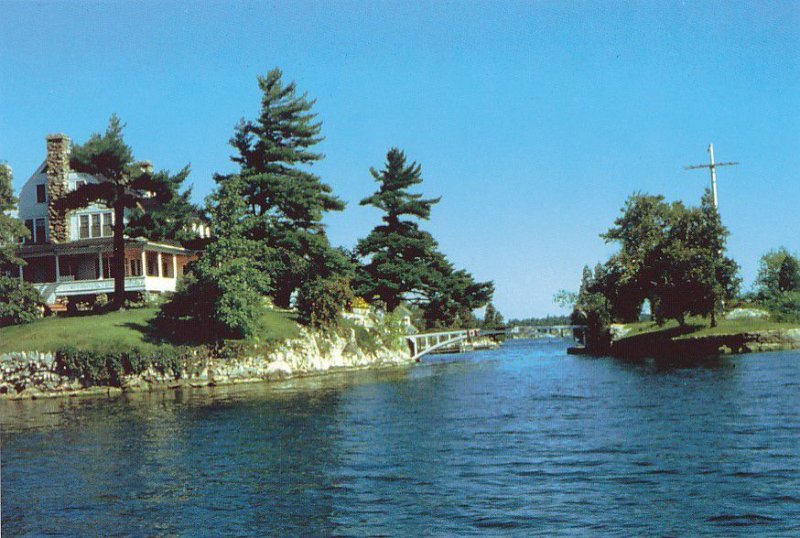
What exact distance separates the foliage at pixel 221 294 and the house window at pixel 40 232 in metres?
25.5

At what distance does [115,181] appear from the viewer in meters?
60.5

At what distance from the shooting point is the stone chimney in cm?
7188

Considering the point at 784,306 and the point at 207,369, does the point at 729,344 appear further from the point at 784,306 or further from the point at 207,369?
the point at 207,369

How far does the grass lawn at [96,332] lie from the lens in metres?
47.5

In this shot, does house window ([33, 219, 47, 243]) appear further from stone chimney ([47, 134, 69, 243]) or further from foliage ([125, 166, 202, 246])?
foliage ([125, 166, 202, 246])

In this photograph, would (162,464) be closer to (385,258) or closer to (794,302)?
(385,258)

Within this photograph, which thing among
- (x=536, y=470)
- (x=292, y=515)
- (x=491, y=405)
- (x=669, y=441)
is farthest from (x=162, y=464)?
(x=491, y=405)

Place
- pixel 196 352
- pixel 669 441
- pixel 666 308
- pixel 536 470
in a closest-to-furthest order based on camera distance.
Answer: pixel 536 470, pixel 669 441, pixel 196 352, pixel 666 308

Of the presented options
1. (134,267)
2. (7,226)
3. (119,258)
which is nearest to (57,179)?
(134,267)

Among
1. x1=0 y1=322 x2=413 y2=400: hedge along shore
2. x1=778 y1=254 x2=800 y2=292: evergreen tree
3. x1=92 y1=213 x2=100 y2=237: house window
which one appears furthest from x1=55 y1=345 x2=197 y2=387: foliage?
x1=778 y1=254 x2=800 y2=292: evergreen tree

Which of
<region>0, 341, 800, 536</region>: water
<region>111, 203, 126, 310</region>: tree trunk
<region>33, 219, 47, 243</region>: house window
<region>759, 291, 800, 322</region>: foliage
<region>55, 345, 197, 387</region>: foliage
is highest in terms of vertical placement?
<region>33, 219, 47, 243</region>: house window

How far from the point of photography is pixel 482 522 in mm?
12516

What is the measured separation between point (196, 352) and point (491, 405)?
26146 millimetres

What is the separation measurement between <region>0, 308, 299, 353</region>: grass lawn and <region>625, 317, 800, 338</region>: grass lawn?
3536cm
